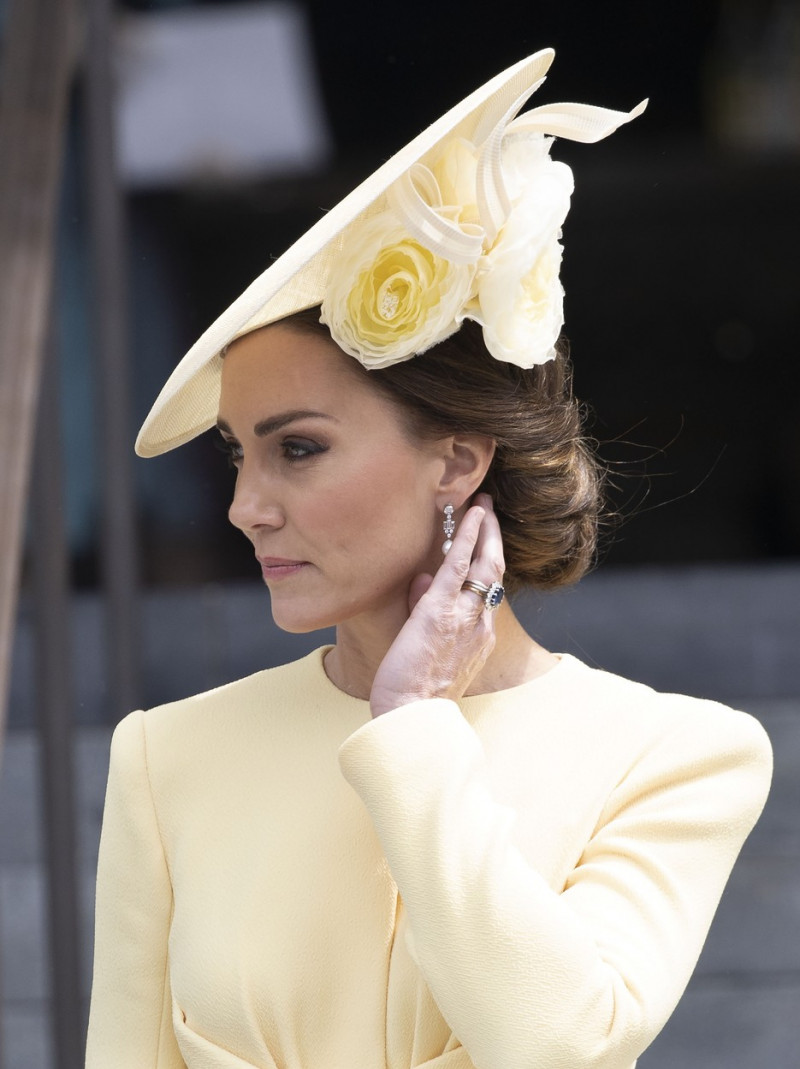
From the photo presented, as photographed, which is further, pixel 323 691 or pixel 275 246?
pixel 275 246

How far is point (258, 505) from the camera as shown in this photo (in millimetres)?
1273

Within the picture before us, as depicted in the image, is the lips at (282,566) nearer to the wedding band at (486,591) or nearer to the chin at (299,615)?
the chin at (299,615)

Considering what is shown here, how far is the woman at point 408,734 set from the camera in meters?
1.17

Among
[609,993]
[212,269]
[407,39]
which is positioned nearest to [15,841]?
[212,269]

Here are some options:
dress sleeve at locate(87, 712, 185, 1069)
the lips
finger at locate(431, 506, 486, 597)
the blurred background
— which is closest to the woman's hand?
finger at locate(431, 506, 486, 597)

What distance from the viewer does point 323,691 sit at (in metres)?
1.41

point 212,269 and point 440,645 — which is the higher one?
point 212,269

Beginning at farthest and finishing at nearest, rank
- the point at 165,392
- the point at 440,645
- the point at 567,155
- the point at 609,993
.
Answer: the point at 567,155
the point at 165,392
the point at 440,645
the point at 609,993

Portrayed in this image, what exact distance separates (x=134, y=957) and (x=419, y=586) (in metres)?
0.44

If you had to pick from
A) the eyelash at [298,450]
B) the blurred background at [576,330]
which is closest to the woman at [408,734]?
the eyelash at [298,450]

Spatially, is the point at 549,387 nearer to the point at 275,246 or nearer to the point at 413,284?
the point at 413,284

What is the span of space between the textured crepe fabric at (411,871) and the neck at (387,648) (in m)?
0.02

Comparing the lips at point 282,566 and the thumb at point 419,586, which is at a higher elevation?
the lips at point 282,566

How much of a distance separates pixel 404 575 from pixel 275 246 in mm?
2145
